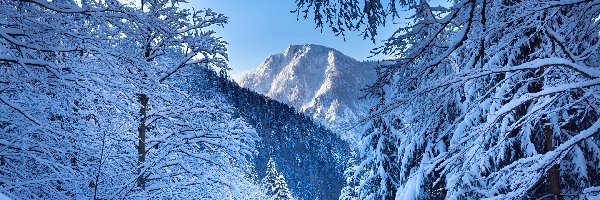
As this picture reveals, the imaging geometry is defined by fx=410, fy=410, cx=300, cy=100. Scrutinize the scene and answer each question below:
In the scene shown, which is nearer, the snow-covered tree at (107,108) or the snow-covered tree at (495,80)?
the snow-covered tree at (495,80)

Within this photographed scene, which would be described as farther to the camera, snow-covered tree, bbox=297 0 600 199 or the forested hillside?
the forested hillside

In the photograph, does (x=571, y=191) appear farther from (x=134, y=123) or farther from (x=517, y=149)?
(x=134, y=123)

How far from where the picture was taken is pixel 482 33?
2.67 meters

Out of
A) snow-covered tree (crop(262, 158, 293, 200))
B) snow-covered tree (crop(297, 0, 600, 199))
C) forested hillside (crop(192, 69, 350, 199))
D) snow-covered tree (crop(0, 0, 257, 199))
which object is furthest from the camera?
forested hillside (crop(192, 69, 350, 199))

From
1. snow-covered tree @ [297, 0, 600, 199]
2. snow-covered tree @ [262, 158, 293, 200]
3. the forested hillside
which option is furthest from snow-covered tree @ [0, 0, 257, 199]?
the forested hillside

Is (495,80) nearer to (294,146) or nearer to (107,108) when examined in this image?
(107,108)

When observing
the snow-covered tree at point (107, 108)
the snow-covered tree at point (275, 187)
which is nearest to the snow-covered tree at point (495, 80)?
the snow-covered tree at point (107, 108)

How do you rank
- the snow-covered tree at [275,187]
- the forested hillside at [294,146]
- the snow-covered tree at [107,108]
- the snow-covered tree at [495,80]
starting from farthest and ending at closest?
the forested hillside at [294,146], the snow-covered tree at [275,187], the snow-covered tree at [107,108], the snow-covered tree at [495,80]

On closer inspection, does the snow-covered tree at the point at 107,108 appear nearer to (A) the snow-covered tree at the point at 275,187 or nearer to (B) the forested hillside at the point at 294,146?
(A) the snow-covered tree at the point at 275,187

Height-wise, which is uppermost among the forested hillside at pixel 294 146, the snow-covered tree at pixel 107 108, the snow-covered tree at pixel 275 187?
the forested hillside at pixel 294 146

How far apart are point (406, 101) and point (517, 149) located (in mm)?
3324

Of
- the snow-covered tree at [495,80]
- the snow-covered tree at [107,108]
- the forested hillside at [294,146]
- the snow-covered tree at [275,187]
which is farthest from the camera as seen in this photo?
the forested hillside at [294,146]

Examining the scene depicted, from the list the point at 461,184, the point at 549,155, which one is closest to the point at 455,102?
the point at 549,155

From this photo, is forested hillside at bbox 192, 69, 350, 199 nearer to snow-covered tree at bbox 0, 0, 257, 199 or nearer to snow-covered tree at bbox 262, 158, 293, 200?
snow-covered tree at bbox 262, 158, 293, 200
